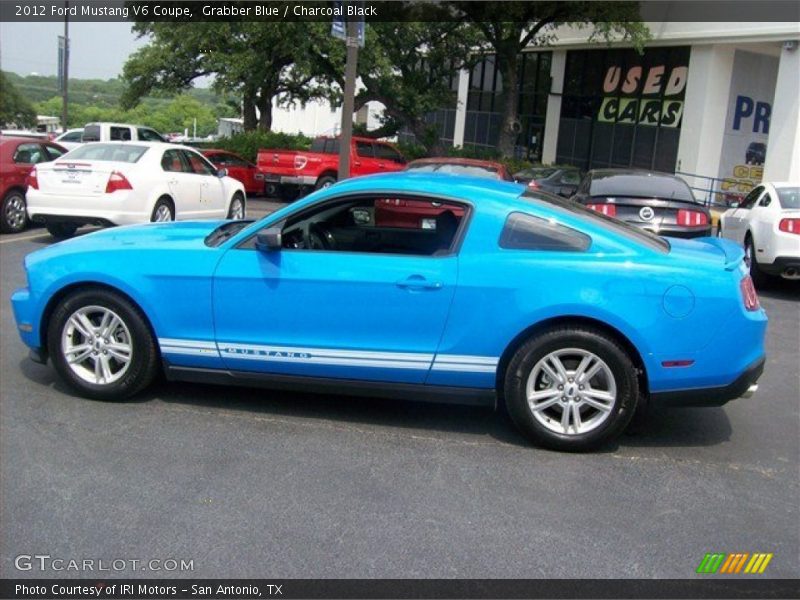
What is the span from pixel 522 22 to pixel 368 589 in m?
23.7

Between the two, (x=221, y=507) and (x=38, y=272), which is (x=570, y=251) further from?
(x=38, y=272)

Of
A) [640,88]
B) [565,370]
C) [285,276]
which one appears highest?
[640,88]

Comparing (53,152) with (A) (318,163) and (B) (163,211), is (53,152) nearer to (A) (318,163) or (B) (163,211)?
(B) (163,211)

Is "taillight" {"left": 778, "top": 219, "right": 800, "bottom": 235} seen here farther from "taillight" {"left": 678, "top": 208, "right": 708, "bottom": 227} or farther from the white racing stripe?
the white racing stripe

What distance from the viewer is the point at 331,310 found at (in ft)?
15.5

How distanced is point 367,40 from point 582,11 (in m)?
6.33

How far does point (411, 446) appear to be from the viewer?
461 cm

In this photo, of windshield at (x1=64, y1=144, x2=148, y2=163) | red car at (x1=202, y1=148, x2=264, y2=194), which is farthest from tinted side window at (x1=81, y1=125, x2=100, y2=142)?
windshield at (x1=64, y1=144, x2=148, y2=163)

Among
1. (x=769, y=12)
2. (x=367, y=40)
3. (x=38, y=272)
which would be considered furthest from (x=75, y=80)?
(x=38, y=272)

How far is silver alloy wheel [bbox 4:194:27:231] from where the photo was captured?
12.3 m

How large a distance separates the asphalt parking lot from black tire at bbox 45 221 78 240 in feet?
23.0

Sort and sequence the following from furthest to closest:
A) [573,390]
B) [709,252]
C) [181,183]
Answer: [181,183], [709,252], [573,390]

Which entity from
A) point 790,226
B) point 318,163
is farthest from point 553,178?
point 790,226

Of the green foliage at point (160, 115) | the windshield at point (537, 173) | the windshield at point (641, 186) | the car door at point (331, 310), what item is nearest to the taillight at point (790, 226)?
the windshield at point (641, 186)
